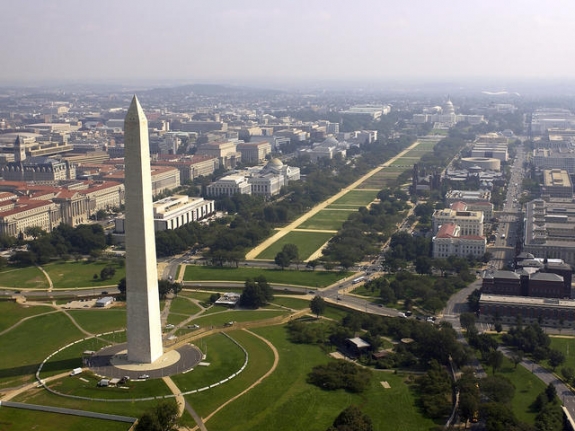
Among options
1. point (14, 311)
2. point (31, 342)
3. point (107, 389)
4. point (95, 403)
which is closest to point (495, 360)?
point (107, 389)

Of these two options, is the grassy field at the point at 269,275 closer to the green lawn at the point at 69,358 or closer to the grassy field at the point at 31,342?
the grassy field at the point at 31,342

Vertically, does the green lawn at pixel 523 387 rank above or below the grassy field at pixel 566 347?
above

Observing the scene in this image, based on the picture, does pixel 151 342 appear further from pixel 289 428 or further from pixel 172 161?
pixel 172 161

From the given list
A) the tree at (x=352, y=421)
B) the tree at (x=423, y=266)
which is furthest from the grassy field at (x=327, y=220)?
the tree at (x=352, y=421)

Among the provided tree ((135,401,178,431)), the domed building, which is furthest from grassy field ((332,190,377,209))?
tree ((135,401,178,431))

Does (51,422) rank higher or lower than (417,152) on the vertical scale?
higher

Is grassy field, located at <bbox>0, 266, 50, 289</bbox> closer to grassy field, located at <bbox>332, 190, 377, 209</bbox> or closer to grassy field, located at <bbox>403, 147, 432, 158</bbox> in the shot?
grassy field, located at <bbox>332, 190, 377, 209</bbox>

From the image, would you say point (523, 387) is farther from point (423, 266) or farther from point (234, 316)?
point (423, 266)
